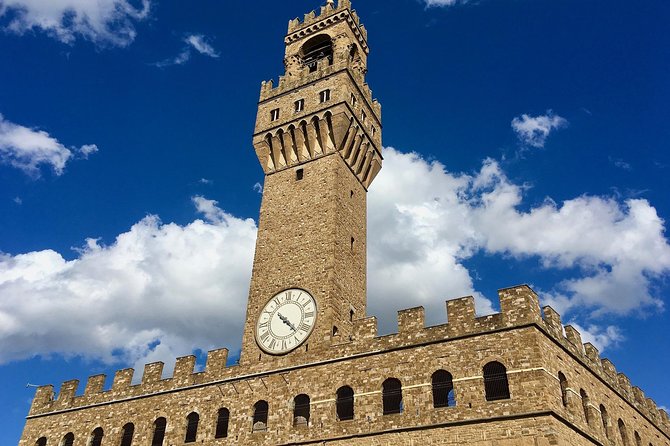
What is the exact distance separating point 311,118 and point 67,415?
20604mm

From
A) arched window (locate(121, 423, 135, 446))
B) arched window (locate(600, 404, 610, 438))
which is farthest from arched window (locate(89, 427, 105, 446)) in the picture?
arched window (locate(600, 404, 610, 438))

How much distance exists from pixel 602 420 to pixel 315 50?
27.7 meters

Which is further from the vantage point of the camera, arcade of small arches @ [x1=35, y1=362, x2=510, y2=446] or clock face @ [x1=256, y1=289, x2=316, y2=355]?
clock face @ [x1=256, y1=289, x2=316, y2=355]

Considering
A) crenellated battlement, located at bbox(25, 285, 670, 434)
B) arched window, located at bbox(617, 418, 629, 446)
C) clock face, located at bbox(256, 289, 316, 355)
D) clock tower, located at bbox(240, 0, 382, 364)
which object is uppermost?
clock tower, located at bbox(240, 0, 382, 364)

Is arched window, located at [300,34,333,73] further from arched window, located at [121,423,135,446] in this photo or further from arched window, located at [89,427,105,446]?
arched window, located at [89,427,105,446]

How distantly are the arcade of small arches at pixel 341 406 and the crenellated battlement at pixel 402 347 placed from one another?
136cm

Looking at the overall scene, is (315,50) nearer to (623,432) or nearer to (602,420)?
(602,420)

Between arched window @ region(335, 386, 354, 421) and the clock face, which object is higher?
the clock face

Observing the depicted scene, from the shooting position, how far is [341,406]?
25344 mm

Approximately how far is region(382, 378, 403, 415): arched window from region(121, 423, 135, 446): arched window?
13172 millimetres

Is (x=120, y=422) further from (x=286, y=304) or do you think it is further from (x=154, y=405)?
(x=286, y=304)

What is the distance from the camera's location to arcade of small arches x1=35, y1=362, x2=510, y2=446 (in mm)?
22703

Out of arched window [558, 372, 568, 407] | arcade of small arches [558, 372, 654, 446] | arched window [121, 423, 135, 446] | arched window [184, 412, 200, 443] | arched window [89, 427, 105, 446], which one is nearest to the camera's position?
arched window [558, 372, 568, 407]

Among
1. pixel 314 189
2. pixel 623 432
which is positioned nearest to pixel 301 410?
pixel 314 189
